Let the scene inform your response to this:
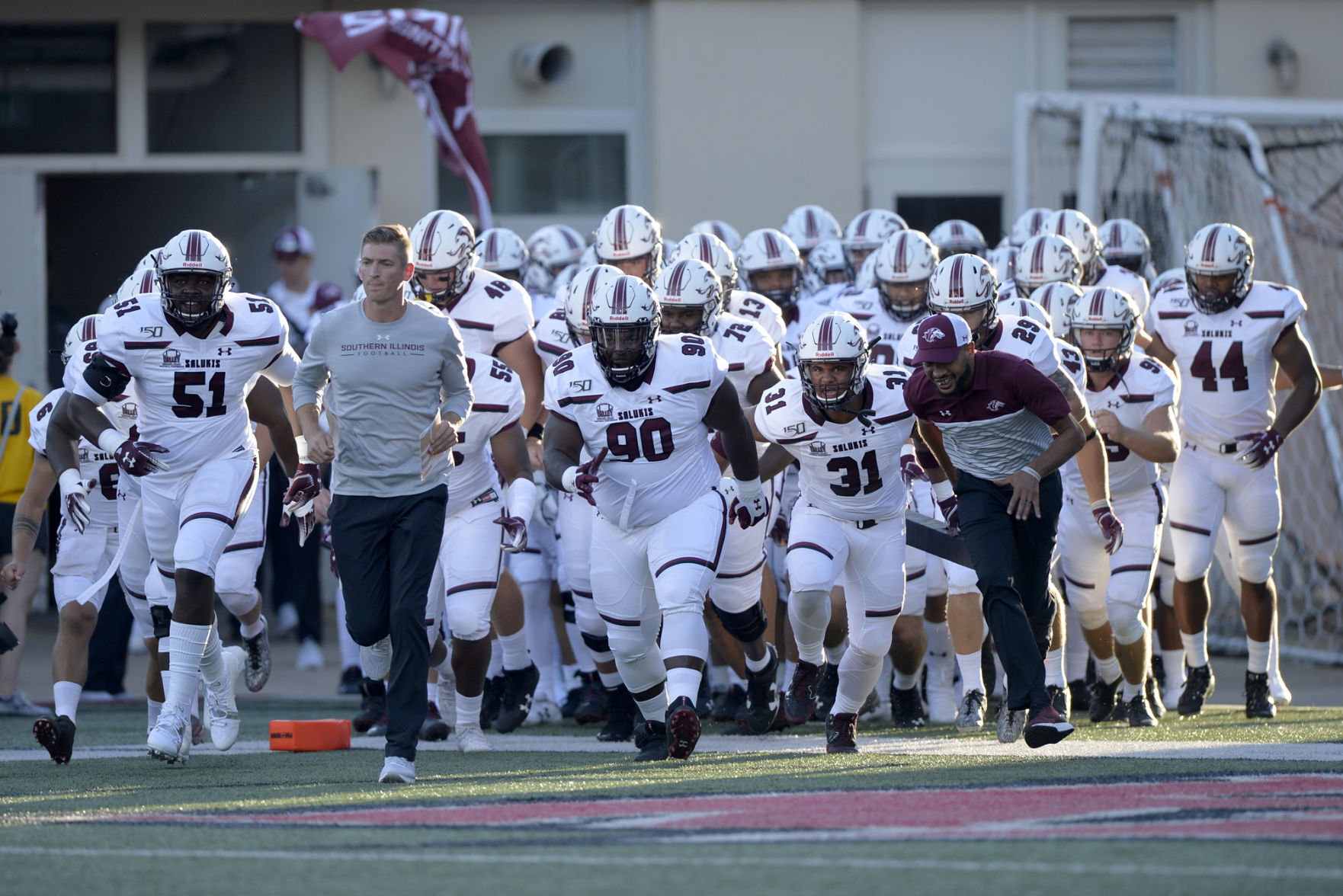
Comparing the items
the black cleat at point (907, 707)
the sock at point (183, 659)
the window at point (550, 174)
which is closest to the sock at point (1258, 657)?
the black cleat at point (907, 707)

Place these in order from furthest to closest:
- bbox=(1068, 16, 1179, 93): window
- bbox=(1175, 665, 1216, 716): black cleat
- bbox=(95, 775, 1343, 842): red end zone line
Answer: bbox=(1068, 16, 1179, 93): window < bbox=(1175, 665, 1216, 716): black cleat < bbox=(95, 775, 1343, 842): red end zone line

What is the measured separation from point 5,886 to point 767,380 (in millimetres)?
4619

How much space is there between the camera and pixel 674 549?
6.93 m

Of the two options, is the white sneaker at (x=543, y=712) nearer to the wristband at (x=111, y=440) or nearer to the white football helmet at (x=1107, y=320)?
the wristband at (x=111, y=440)

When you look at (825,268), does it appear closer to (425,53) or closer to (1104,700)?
(1104,700)

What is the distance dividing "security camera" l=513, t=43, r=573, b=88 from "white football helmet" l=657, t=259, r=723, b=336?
650 cm

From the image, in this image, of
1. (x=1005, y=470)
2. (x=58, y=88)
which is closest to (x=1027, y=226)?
(x=1005, y=470)

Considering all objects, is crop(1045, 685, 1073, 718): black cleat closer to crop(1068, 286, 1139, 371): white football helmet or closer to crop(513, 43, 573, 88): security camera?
crop(1068, 286, 1139, 371): white football helmet

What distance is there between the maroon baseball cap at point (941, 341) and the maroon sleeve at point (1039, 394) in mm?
225

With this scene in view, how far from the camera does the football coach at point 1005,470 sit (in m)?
6.83

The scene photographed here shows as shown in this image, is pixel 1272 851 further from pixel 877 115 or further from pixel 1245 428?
pixel 877 115

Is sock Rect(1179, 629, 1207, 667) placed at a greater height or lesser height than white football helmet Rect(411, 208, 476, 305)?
lesser

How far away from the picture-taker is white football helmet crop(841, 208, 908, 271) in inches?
433

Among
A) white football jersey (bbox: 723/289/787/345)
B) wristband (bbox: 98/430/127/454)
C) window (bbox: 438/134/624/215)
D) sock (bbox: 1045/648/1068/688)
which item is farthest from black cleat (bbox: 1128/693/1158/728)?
window (bbox: 438/134/624/215)
